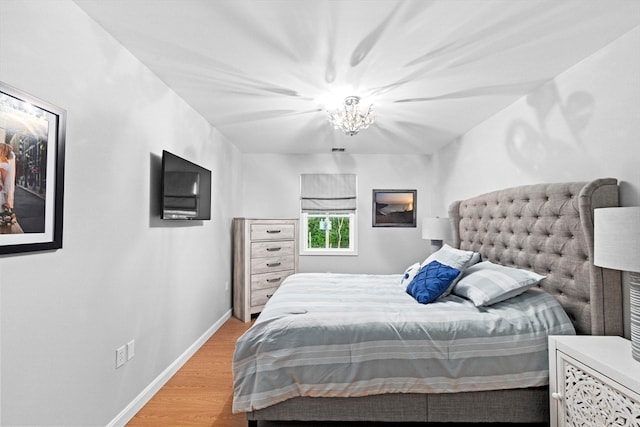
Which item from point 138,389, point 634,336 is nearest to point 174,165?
point 138,389

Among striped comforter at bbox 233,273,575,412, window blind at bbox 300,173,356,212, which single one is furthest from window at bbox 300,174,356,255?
striped comforter at bbox 233,273,575,412

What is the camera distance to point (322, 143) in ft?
15.5

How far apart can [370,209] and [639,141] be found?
369 cm

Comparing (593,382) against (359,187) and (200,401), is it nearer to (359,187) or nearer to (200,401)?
(200,401)

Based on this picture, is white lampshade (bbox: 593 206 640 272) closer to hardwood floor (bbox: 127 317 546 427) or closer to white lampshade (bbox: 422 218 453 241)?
hardwood floor (bbox: 127 317 546 427)

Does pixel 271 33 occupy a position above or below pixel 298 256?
above

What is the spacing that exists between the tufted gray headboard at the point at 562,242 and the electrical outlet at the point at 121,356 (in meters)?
2.88

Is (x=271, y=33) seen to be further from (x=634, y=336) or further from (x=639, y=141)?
(x=634, y=336)

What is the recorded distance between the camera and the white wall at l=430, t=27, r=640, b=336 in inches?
77.8

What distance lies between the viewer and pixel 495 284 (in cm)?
242

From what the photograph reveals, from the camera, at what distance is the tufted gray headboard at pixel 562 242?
6.66 feet

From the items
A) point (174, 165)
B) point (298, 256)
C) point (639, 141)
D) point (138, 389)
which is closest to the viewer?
point (639, 141)

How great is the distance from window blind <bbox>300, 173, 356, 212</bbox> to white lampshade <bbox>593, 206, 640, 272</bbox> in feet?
12.7

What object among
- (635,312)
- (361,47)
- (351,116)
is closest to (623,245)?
(635,312)
